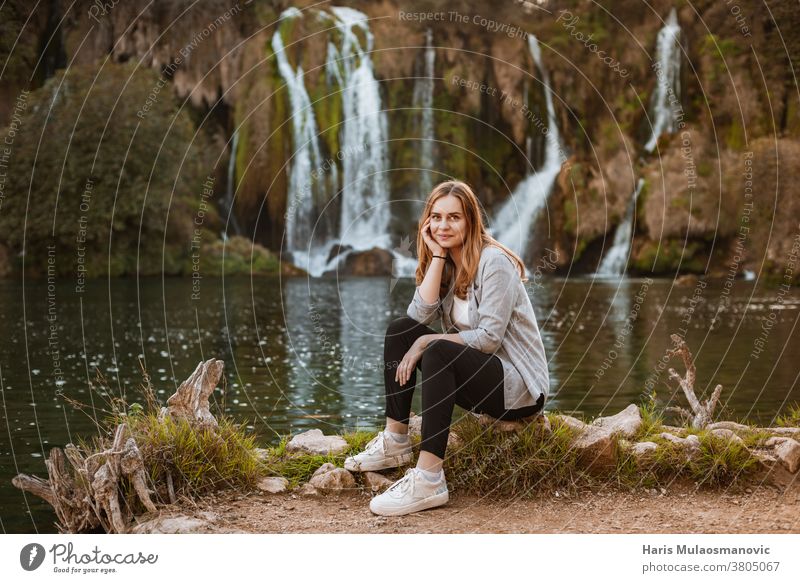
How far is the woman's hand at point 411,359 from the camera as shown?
12.3 feet

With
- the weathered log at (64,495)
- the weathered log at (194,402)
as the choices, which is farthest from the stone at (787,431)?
the weathered log at (64,495)

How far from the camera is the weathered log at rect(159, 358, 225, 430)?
407cm

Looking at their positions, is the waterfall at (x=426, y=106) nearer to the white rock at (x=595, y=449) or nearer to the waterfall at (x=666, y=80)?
the waterfall at (x=666, y=80)

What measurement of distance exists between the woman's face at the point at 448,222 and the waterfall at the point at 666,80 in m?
23.4

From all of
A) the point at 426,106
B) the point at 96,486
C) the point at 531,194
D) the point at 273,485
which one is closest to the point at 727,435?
the point at 273,485

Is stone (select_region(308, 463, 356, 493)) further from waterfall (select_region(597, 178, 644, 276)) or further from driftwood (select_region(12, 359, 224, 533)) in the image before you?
waterfall (select_region(597, 178, 644, 276))

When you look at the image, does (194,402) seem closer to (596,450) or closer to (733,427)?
(596,450)

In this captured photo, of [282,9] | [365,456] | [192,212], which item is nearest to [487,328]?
[365,456]

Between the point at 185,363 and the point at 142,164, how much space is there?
17.2 m

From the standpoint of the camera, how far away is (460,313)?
396 centimetres

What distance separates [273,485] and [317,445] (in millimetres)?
537

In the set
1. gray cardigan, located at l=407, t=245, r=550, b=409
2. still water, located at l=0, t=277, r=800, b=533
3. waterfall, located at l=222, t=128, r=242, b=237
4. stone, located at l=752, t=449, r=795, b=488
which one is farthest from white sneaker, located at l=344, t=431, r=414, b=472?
waterfall, located at l=222, t=128, r=242, b=237

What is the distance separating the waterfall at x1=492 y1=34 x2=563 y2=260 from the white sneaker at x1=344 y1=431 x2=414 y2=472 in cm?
2194
